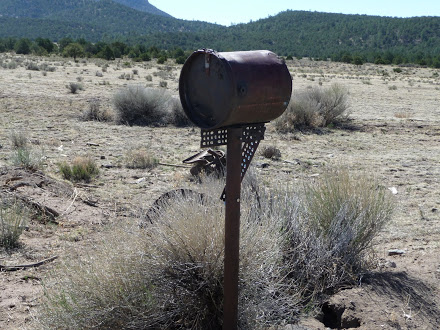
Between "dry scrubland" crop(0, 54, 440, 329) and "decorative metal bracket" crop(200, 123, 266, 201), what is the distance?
1088 mm

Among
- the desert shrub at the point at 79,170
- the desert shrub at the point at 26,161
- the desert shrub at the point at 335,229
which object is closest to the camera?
the desert shrub at the point at 335,229

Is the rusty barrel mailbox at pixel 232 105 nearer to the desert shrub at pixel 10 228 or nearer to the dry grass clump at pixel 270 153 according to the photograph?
the desert shrub at pixel 10 228

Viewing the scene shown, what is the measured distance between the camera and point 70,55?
4884 cm

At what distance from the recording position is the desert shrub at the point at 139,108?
565 inches

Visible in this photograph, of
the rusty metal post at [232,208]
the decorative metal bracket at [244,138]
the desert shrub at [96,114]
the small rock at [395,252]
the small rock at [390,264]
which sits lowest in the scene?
the small rock at [395,252]

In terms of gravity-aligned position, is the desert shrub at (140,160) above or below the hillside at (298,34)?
below

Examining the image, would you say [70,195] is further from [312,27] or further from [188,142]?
[312,27]

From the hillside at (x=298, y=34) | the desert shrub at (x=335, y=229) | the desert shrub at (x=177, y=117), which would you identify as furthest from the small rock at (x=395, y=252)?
the hillside at (x=298, y=34)

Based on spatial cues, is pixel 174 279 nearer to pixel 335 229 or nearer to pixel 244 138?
pixel 244 138

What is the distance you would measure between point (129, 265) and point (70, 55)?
48180mm

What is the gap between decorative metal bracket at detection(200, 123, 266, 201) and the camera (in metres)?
3.36

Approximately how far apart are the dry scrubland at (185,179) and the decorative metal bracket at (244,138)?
1088 millimetres

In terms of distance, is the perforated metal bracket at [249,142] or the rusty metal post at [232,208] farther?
the perforated metal bracket at [249,142]

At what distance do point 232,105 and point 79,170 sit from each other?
18.6ft
